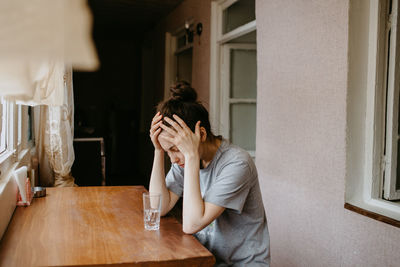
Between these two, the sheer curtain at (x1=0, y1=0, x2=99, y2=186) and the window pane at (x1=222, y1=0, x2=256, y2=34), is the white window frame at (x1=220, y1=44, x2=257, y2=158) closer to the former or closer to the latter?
the window pane at (x1=222, y1=0, x2=256, y2=34)

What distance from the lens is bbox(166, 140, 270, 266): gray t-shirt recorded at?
4.48 feet

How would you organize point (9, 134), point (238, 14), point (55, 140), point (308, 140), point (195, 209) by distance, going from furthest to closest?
point (238, 14) → point (55, 140) → point (9, 134) → point (308, 140) → point (195, 209)

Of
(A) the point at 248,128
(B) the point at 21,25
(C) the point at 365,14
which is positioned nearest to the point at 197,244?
(B) the point at 21,25

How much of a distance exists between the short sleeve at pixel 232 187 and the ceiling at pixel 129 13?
3843 millimetres

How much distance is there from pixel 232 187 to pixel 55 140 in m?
2.48

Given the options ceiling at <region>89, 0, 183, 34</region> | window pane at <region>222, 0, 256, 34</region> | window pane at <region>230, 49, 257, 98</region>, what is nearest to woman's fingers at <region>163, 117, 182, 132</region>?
window pane at <region>222, 0, 256, 34</region>

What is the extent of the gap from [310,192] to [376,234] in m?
0.49

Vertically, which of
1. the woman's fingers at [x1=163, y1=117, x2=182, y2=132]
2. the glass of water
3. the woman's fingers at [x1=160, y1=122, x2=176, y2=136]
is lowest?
the glass of water

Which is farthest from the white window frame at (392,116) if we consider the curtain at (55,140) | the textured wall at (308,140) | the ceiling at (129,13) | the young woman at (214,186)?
the ceiling at (129,13)

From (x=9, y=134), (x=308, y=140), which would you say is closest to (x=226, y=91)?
(x=308, y=140)

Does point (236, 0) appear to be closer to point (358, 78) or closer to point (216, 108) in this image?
point (216, 108)

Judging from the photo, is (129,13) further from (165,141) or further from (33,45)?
(33,45)

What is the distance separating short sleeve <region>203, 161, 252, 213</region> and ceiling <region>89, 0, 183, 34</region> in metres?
3.84

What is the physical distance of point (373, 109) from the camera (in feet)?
5.92
